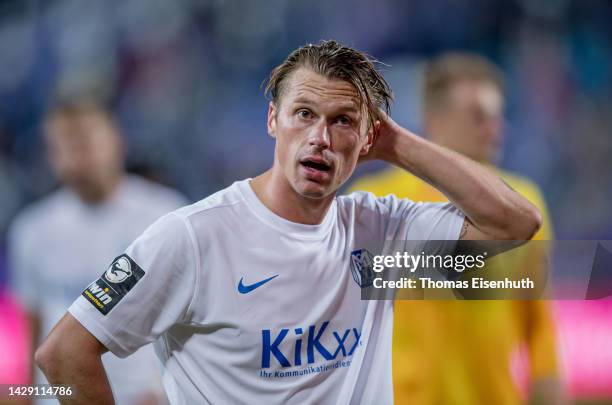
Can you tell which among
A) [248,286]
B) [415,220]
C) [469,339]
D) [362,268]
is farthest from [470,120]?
[248,286]

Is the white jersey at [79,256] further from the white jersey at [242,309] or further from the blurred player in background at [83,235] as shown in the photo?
the white jersey at [242,309]

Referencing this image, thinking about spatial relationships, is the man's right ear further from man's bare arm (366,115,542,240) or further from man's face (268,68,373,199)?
man's bare arm (366,115,542,240)

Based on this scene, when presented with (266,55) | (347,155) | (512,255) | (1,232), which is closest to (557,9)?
(266,55)

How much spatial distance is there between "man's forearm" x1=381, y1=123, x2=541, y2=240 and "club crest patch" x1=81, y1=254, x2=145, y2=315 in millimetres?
869

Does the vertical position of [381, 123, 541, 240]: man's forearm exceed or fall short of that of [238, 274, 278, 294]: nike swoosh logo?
it exceeds it

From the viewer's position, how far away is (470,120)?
4.14 meters

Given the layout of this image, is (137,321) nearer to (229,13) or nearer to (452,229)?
(452,229)

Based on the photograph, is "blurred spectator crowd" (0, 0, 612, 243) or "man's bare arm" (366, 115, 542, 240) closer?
"man's bare arm" (366, 115, 542, 240)

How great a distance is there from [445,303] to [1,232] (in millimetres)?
4831

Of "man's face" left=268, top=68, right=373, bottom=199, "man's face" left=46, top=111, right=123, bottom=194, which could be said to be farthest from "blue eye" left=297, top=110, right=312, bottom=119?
"man's face" left=46, top=111, right=123, bottom=194

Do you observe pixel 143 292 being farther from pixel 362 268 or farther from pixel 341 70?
pixel 341 70

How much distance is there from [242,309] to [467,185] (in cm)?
80

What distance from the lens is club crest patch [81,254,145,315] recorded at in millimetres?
2184

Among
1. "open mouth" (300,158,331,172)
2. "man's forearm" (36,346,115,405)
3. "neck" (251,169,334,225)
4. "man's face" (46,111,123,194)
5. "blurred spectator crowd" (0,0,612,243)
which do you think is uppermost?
"blurred spectator crowd" (0,0,612,243)
